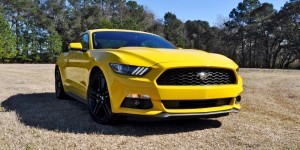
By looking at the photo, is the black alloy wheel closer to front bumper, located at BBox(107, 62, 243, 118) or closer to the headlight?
front bumper, located at BBox(107, 62, 243, 118)

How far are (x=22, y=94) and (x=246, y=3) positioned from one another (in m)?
54.6

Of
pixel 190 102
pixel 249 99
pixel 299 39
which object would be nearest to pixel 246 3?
pixel 299 39

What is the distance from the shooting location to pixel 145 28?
6262cm

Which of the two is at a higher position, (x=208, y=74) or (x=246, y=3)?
(x=246, y=3)

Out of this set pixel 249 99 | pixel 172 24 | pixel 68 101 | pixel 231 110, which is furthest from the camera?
pixel 172 24

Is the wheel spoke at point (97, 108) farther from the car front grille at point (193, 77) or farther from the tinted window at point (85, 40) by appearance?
the tinted window at point (85, 40)

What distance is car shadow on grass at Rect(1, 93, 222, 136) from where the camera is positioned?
4367 millimetres

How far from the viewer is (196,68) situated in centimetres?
423

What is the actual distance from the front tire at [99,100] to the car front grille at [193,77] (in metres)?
0.85

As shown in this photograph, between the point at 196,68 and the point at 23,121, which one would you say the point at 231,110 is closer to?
the point at 196,68

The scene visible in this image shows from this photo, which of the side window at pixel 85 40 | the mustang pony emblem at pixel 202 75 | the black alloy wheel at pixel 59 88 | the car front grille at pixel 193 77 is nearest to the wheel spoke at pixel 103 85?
the car front grille at pixel 193 77

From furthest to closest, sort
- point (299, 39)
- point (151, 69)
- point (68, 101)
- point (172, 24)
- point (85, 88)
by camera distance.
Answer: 1. point (172, 24)
2. point (299, 39)
3. point (68, 101)
4. point (85, 88)
5. point (151, 69)

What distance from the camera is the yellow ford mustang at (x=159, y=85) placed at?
13.4 ft

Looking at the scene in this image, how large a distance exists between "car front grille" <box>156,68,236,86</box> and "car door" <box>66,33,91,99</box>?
4.90 ft
